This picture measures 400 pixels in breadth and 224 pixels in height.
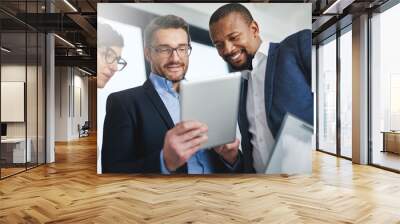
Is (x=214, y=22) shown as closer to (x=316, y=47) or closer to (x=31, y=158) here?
(x=31, y=158)

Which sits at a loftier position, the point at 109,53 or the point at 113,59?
the point at 109,53

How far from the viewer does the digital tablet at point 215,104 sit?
6680 millimetres

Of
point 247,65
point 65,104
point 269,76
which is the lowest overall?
point 65,104

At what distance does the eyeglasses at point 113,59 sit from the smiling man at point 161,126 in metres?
0.44

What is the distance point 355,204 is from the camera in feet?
15.5

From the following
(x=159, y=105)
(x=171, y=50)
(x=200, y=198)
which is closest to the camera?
(x=200, y=198)

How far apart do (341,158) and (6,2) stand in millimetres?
7989

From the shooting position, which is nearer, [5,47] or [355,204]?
[355,204]

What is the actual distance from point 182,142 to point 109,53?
1.98m

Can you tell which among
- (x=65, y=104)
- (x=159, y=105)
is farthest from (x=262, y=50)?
(x=65, y=104)

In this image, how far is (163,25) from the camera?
677 centimetres

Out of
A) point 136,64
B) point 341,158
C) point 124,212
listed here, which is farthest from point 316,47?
point 124,212

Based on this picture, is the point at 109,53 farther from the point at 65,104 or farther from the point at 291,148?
the point at 65,104

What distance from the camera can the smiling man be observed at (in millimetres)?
6633
